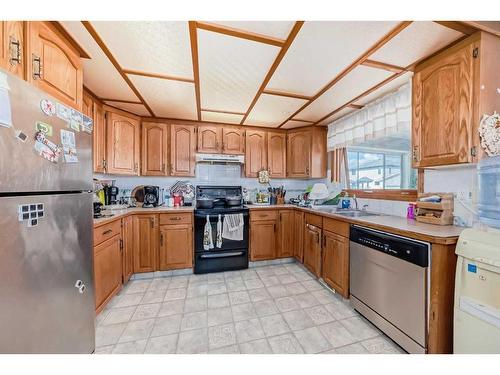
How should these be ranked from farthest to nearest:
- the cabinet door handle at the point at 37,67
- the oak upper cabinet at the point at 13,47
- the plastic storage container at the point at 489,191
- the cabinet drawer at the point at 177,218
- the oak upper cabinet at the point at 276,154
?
the oak upper cabinet at the point at 276,154 < the cabinet drawer at the point at 177,218 < the plastic storage container at the point at 489,191 < the cabinet door handle at the point at 37,67 < the oak upper cabinet at the point at 13,47

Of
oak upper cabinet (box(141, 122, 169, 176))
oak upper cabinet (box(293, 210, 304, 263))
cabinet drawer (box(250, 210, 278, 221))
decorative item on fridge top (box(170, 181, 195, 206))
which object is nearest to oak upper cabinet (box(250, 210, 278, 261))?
cabinet drawer (box(250, 210, 278, 221))

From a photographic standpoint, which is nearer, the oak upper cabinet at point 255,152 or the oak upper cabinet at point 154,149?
the oak upper cabinet at point 154,149

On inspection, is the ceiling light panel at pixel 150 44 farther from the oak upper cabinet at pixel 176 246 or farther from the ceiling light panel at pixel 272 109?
the oak upper cabinet at pixel 176 246

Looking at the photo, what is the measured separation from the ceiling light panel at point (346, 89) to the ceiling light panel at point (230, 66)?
75cm

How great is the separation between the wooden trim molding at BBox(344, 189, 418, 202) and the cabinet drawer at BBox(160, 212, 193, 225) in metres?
2.28

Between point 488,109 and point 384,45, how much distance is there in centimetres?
80

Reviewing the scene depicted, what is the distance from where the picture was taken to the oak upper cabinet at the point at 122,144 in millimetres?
2441

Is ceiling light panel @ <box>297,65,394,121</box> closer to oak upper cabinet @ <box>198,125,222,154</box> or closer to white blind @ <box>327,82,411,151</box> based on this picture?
white blind @ <box>327,82,411,151</box>

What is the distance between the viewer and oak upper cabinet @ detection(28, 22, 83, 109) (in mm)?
1104

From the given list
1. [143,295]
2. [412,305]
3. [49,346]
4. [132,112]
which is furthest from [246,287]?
[132,112]

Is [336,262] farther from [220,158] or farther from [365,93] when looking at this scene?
[220,158]

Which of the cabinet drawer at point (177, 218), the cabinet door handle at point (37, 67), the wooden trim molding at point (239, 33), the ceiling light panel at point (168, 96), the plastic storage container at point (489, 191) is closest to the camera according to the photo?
the cabinet door handle at point (37, 67)

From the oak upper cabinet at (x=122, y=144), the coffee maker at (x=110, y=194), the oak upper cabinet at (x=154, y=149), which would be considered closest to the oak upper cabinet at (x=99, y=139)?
the oak upper cabinet at (x=122, y=144)

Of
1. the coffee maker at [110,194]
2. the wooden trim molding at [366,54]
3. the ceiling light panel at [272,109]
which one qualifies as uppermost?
the ceiling light panel at [272,109]
